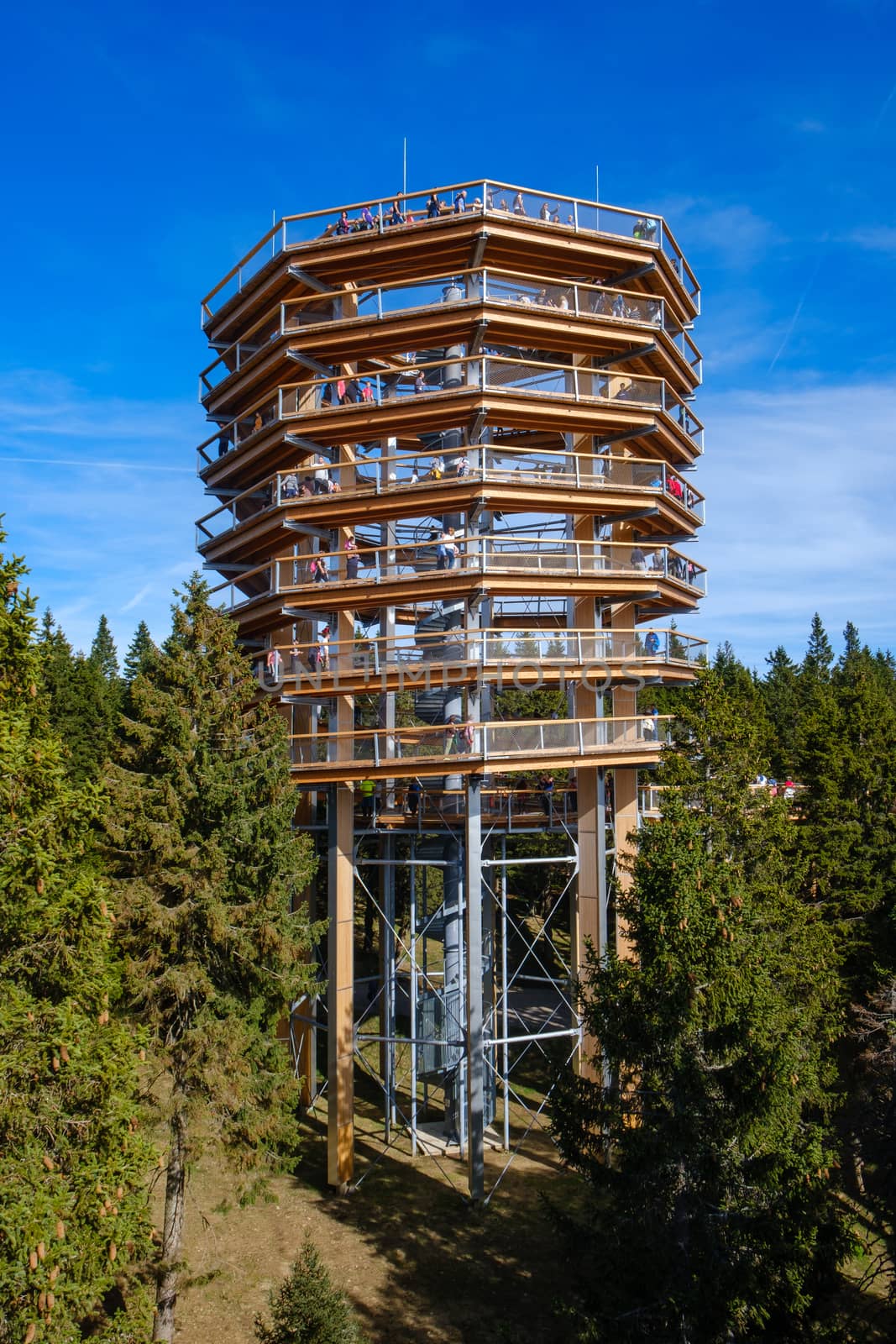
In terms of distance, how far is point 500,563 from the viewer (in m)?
21.0

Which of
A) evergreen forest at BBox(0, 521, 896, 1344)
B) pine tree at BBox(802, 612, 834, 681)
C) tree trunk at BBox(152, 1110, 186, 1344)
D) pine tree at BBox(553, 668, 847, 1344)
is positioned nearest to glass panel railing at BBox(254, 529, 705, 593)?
evergreen forest at BBox(0, 521, 896, 1344)

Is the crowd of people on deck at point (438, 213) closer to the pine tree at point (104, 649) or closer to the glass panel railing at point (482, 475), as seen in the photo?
the glass panel railing at point (482, 475)

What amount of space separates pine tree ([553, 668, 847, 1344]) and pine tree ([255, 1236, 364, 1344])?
10.3ft

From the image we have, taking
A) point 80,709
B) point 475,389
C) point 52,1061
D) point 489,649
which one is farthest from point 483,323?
point 80,709

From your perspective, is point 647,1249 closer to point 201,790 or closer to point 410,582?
point 201,790

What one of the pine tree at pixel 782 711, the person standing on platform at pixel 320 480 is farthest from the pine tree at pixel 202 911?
the pine tree at pixel 782 711

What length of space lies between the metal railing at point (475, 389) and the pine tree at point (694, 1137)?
465 inches

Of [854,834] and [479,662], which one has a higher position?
[479,662]

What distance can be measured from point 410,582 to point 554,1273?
13.5 m

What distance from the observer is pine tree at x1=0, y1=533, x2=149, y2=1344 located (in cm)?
973

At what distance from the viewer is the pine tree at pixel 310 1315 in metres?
12.1

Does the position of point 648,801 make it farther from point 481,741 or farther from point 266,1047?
point 266,1047

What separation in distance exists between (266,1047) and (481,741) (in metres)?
7.23

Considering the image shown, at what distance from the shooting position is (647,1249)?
11.6 meters
